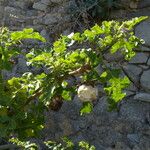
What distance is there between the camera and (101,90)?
354 cm

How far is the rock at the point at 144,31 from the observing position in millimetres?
3826

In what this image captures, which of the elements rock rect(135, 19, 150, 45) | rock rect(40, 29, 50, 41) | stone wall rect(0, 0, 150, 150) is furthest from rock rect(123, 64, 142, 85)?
rock rect(40, 29, 50, 41)

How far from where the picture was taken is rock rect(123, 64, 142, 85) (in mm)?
3648

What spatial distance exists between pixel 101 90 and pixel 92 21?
71 centimetres

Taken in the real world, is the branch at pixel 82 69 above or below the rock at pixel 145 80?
above

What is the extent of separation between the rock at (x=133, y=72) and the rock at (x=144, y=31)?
Answer: 271 millimetres

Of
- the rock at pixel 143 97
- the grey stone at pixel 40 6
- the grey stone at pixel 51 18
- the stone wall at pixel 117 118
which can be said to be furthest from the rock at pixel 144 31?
the grey stone at pixel 40 6

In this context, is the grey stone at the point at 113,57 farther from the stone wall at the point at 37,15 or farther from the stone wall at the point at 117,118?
the stone wall at the point at 37,15

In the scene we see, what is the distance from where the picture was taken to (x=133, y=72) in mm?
3674

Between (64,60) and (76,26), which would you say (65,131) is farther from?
(64,60)

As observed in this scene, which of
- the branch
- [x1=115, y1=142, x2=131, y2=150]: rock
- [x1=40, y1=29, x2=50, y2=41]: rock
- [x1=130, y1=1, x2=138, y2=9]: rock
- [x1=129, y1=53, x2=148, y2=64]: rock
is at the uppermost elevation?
the branch

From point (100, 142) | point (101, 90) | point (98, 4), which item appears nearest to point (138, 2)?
point (98, 4)

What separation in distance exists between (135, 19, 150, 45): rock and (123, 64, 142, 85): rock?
271 millimetres

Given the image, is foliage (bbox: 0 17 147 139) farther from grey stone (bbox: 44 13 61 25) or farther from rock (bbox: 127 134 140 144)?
grey stone (bbox: 44 13 61 25)
